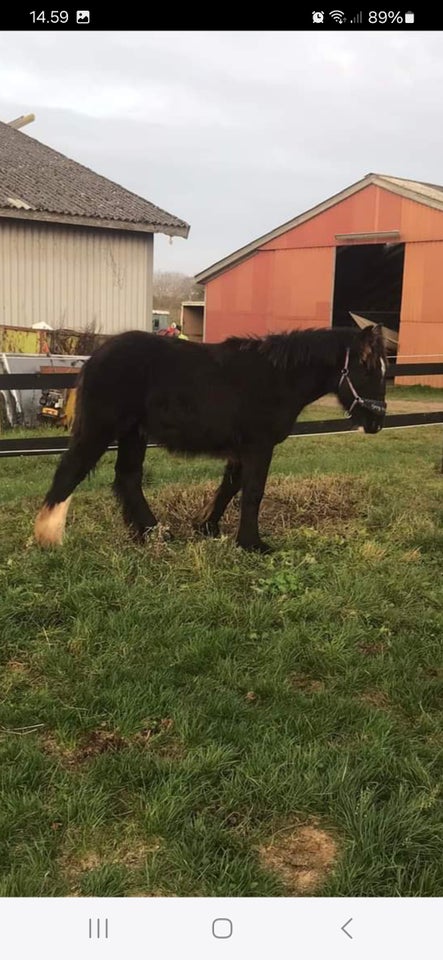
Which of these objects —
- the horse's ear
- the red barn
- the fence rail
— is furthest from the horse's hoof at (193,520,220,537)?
the red barn

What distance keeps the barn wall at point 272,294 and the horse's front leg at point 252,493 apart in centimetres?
1683

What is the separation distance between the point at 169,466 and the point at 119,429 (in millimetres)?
3331

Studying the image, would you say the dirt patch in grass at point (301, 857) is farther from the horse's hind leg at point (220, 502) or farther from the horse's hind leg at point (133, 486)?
the horse's hind leg at point (220, 502)

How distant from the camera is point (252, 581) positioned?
4.39m

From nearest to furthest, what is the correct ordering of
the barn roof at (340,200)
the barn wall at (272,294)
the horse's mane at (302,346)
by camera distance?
the horse's mane at (302,346)
the barn roof at (340,200)
the barn wall at (272,294)

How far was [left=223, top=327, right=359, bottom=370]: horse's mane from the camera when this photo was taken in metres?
4.91

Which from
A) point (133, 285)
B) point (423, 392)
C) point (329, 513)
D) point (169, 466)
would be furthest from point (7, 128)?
point (329, 513)

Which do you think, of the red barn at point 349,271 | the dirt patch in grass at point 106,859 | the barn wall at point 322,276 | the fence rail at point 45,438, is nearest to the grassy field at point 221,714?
the dirt patch in grass at point 106,859

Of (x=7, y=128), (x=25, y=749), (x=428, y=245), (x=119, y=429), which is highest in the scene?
(x=7, y=128)

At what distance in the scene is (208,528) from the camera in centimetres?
544

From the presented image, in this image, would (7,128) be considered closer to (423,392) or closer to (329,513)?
(423,392)

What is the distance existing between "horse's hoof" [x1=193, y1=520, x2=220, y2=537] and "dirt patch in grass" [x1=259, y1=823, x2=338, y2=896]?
3169 mm

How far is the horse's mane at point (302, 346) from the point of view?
491 centimetres

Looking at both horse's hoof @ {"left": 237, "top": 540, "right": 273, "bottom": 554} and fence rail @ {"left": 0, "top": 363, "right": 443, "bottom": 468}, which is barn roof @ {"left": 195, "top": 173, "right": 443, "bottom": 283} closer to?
fence rail @ {"left": 0, "top": 363, "right": 443, "bottom": 468}
